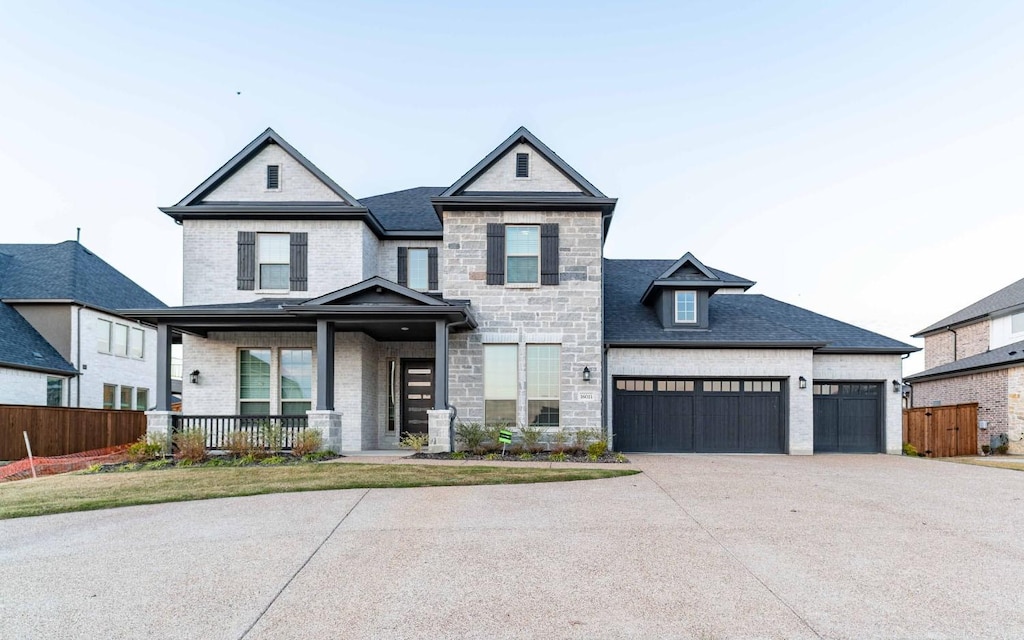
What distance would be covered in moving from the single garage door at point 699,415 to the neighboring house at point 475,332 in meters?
0.04

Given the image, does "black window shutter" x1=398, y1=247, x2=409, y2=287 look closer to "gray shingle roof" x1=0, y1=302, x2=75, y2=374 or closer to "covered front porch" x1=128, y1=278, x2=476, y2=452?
"covered front porch" x1=128, y1=278, x2=476, y2=452

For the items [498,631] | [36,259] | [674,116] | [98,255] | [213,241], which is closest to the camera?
[498,631]

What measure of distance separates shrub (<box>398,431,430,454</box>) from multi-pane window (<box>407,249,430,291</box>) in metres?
3.90

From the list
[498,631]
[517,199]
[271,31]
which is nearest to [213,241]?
[271,31]

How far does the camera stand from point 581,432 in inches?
605

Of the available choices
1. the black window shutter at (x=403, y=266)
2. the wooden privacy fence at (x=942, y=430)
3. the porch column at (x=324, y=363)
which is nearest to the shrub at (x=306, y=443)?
the porch column at (x=324, y=363)

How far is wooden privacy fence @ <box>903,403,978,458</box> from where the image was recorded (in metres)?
19.5

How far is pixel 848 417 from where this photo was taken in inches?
708

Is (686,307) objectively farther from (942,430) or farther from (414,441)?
(942,430)

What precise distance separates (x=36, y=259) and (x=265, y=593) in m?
25.7

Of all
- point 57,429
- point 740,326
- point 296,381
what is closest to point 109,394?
point 57,429

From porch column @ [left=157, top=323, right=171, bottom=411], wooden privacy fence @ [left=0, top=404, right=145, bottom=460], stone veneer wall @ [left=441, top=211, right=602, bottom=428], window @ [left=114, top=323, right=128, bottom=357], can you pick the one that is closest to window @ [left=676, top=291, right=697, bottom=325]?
stone veneer wall @ [left=441, top=211, right=602, bottom=428]

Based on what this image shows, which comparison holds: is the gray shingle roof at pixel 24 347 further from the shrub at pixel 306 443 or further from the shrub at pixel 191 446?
the shrub at pixel 306 443

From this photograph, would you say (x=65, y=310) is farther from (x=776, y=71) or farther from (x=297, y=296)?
(x=776, y=71)
